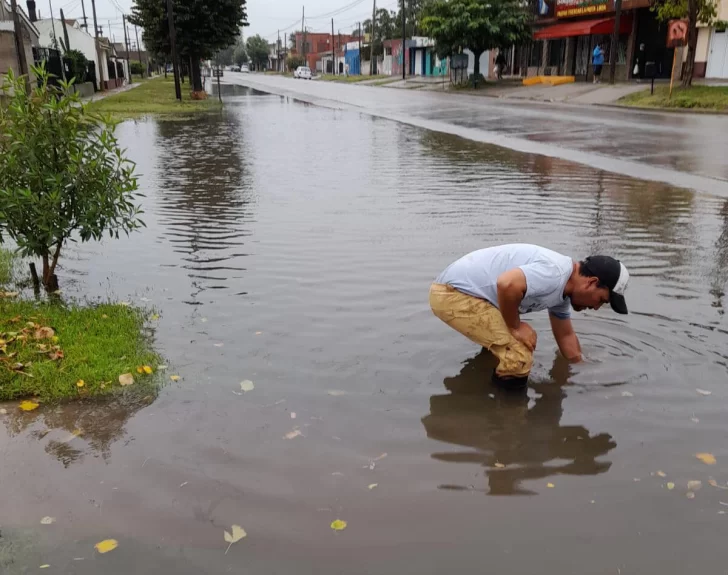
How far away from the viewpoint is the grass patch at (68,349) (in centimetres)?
411

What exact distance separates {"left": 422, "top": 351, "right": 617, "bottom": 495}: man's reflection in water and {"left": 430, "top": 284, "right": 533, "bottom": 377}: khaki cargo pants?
213 mm

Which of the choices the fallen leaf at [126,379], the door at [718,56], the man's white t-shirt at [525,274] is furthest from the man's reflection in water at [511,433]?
the door at [718,56]

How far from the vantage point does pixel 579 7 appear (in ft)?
125

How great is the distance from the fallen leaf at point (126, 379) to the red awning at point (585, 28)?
36.7 m

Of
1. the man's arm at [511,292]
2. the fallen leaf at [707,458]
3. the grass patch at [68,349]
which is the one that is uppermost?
the man's arm at [511,292]

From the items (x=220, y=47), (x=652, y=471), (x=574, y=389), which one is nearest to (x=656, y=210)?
(x=574, y=389)

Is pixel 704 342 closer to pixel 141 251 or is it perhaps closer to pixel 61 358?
pixel 61 358

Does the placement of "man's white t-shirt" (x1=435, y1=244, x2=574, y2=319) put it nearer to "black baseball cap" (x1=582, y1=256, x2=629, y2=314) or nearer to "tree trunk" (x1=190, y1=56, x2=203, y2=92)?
"black baseball cap" (x1=582, y1=256, x2=629, y2=314)

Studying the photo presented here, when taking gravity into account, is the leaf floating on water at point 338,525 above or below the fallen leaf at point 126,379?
below

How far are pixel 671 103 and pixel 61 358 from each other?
25156 millimetres

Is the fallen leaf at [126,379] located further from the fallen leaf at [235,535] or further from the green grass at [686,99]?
the green grass at [686,99]

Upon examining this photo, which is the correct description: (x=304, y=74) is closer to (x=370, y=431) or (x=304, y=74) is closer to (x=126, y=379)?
(x=126, y=379)

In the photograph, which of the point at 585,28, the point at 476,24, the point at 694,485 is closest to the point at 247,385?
the point at 694,485

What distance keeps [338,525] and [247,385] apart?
1.44 metres
